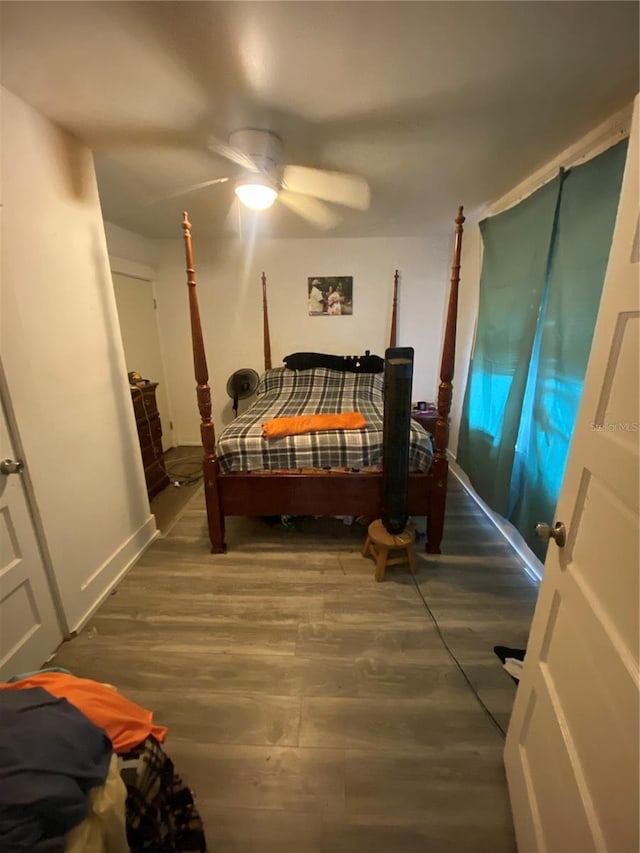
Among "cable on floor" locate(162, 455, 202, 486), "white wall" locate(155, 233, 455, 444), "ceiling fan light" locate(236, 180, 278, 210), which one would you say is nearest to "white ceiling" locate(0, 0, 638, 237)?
"ceiling fan light" locate(236, 180, 278, 210)

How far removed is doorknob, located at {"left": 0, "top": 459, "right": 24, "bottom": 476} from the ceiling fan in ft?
5.53

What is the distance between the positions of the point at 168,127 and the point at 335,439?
5.92 ft

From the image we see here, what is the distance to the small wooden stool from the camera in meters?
2.11

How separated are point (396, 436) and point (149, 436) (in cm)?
228

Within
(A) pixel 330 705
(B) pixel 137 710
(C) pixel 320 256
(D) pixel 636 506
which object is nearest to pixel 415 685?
(A) pixel 330 705

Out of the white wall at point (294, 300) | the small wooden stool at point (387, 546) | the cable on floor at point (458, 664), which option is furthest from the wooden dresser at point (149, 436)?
the cable on floor at point (458, 664)

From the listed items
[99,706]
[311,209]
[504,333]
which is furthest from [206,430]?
[504,333]

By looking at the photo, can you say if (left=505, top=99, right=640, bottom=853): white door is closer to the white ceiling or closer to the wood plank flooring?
the wood plank flooring

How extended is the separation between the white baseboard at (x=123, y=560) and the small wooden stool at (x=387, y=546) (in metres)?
1.53

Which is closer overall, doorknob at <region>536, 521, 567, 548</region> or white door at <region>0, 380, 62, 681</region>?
doorknob at <region>536, 521, 567, 548</region>

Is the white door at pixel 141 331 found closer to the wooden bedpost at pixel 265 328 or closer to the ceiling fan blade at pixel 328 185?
the wooden bedpost at pixel 265 328

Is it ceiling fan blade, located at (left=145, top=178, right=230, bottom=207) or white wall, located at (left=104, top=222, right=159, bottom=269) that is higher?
ceiling fan blade, located at (left=145, top=178, right=230, bottom=207)

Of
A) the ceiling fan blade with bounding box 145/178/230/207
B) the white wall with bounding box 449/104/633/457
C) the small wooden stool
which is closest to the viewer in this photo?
the white wall with bounding box 449/104/633/457

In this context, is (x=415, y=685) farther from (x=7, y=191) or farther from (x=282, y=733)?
(x=7, y=191)
